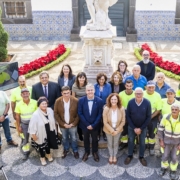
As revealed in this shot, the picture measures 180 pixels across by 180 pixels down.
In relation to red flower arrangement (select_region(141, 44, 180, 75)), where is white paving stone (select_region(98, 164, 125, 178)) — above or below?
below

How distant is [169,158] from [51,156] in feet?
6.84

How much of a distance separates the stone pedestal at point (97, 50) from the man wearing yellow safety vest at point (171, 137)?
305 cm

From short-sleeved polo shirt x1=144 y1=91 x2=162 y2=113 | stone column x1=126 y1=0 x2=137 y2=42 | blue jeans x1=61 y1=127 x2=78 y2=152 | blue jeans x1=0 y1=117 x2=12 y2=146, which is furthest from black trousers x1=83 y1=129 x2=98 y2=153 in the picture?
stone column x1=126 y1=0 x2=137 y2=42

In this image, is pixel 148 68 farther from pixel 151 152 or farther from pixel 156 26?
pixel 156 26

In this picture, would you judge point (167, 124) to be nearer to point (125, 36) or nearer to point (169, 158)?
point (169, 158)

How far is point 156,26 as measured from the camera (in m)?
13.4

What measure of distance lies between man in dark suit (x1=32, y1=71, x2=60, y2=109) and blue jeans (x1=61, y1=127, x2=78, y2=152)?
2.14 ft

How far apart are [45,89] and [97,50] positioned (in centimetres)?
→ 237

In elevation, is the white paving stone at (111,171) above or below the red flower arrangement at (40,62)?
below

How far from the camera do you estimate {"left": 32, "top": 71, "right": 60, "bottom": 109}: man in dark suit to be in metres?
5.66

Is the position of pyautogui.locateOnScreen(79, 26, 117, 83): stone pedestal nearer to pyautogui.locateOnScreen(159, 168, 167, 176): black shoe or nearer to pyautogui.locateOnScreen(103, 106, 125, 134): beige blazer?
pyautogui.locateOnScreen(103, 106, 125, 134): beige blazer

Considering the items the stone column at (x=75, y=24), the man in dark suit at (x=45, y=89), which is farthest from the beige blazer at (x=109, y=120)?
the stone column at (x=75, y=24)

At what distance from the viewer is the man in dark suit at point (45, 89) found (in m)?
5.66

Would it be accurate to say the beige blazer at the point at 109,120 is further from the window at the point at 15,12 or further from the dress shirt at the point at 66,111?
the window at the point at 15,12
